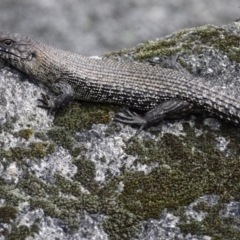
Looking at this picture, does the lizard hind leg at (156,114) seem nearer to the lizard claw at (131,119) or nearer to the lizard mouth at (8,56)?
the lizard claw at (131,119)

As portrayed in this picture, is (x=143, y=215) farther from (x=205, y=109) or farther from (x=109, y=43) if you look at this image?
(x=109, y=43)

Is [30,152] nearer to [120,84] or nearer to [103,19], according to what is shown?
[120,84]

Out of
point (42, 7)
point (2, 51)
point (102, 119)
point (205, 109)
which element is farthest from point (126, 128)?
point (42, 7)

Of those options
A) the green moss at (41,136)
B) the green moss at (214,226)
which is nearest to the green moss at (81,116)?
the green moss at (41,136)

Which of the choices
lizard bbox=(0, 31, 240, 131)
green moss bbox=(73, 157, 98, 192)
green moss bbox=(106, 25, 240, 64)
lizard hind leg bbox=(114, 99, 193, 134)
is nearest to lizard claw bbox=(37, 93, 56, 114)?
lizard bbox=(0, 31, 240, 131)

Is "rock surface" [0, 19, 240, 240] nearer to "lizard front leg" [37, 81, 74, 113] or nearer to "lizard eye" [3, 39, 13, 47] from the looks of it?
"lizard front leg" [37, 81, 74, 113]

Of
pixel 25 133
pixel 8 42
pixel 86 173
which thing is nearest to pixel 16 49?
pixel 8 42
